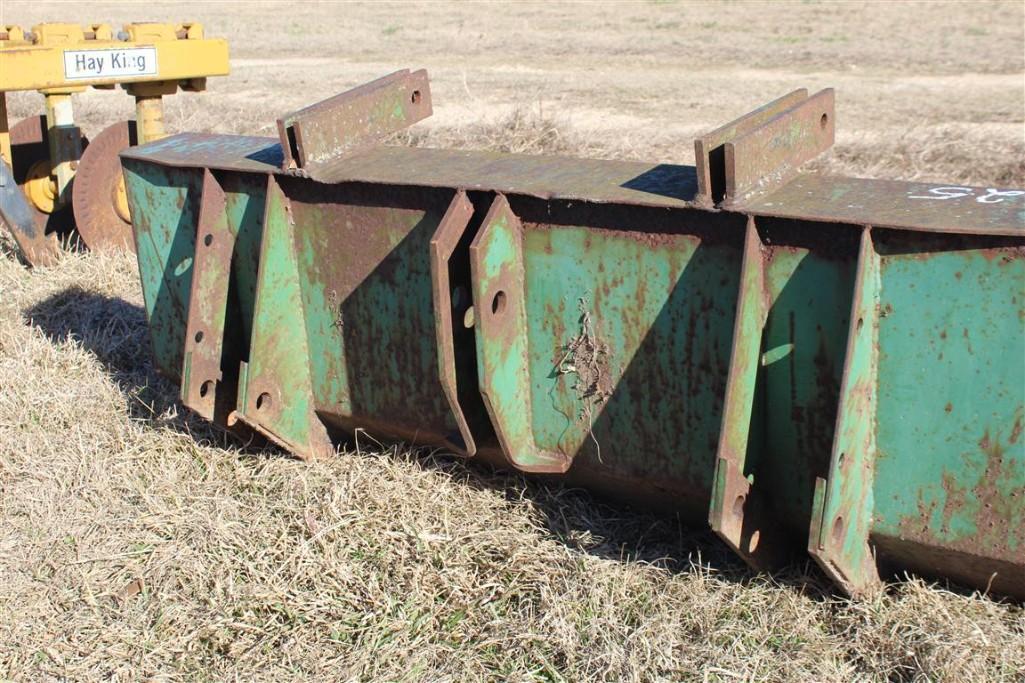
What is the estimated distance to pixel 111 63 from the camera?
669 centimetres

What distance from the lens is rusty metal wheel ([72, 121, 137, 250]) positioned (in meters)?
6.86

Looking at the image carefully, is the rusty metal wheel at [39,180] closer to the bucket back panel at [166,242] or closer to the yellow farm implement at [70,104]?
the yellow farm implement at [70,104]

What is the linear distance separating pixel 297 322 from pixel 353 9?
28.0 metres

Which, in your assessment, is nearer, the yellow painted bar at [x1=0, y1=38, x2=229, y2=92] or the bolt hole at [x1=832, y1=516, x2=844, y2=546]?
the bolt hole at [x1=832, y1=516, x2=844, y2=546]

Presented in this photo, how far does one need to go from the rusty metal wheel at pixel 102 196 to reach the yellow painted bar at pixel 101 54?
47 cm

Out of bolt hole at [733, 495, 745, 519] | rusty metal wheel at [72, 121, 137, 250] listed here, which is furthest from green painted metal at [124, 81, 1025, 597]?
rusty metal wheel at [72, 121, 137, 250]

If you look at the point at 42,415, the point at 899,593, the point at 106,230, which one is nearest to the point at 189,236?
the point at 42,415

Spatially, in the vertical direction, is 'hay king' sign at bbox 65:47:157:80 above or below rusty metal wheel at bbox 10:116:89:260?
above

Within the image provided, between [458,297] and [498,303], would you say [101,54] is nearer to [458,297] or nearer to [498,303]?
[458,297]

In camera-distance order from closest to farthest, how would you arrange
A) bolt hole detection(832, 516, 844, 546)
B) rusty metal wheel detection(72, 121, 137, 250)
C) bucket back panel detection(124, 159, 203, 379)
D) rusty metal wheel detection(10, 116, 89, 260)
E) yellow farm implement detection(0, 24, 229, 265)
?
bolt hole detection(832, 516, 844, 546)
bucket back panel detection(124, 159, 203, 379)
yellow farm implement detection(0, 24, 229, 265)
rusty metal wheel detection(72, 121, 137, 250)
rusty metal wheel detection(10, 116, 89, 260)

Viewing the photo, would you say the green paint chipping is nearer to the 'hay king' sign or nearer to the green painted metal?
the green painted metal

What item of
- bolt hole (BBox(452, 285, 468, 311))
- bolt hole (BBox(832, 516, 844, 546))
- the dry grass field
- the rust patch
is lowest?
the dry grass field

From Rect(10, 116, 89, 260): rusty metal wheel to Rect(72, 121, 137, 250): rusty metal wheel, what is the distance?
0.23 meters

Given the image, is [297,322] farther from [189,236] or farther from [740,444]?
[740,444]
